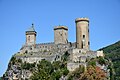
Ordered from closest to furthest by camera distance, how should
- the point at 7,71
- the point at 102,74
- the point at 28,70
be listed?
the point at 102,74 < the point at 28,70 < the point at 7,71

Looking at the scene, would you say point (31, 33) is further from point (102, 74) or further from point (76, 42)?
point (102, 74)

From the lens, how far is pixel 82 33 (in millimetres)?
63844

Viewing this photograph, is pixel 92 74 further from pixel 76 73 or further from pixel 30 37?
pixel 30 37

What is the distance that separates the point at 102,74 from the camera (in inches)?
2263

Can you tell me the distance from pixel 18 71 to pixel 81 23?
1439cm

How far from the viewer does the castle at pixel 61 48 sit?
61438 millimetres

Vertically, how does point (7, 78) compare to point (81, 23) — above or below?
below

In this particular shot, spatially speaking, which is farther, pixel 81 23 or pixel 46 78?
pixel 81 23

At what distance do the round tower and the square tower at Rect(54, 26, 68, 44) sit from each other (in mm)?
3584

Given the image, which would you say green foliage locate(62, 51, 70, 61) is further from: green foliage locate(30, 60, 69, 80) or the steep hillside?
the steep hillside

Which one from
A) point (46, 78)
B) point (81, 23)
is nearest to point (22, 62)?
point (46, 78)

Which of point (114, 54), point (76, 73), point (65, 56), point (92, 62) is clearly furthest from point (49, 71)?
point (114, 54)

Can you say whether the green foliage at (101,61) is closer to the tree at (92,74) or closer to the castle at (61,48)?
the castle at (61,48)

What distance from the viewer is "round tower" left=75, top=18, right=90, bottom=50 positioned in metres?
63.4
